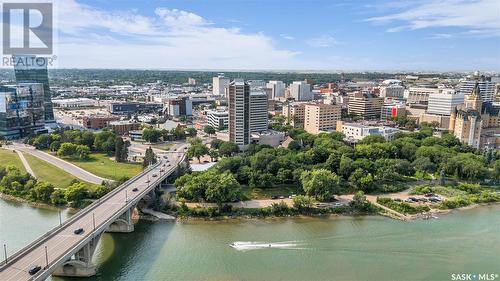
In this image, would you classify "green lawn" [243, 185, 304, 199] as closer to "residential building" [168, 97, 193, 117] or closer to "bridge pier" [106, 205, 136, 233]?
"bridge pier" [106, 205, 136, 233]

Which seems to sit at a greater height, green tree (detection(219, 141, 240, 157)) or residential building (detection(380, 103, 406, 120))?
residential building (detection(380, 103, 406, 120))

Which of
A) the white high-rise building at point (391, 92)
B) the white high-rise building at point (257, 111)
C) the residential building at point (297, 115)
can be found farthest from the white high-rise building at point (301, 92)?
the white high-rise building at point (257, 111)

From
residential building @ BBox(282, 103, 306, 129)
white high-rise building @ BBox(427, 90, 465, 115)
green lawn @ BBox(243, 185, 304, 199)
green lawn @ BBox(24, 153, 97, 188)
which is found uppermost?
white high-rise building @ BBox(427, 90, 465, 115)

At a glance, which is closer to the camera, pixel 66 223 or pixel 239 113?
pixel 66 223

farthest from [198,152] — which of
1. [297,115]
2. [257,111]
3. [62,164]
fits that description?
[297,115]

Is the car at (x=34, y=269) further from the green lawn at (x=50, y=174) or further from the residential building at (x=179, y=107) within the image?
the residential building at (x=179, y=107)

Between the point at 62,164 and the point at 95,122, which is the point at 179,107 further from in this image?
the point at 62,164

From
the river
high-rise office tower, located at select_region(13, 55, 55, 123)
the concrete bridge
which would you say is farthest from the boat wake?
high-rise office tower, located at select_region(13, 55, 55, 123)
